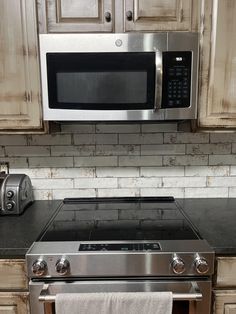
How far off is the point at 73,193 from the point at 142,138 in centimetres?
55

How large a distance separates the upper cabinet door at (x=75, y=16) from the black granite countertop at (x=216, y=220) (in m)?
1.03

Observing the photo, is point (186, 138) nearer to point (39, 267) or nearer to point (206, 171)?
point (206, 171)

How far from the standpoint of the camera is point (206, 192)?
1.85m

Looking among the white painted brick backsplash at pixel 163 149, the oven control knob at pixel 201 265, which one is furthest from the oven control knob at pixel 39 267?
the white painted brick backsplash at pixel 163 149

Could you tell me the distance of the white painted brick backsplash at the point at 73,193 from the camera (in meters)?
1.84

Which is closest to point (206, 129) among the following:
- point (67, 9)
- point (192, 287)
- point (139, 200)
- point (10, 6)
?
point (139, 200)

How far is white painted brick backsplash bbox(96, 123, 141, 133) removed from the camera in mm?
1791

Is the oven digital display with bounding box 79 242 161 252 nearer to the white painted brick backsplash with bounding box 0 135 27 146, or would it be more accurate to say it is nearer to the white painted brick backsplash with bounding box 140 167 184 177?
the white painted brick backsplash with bounding box 140 167 184 177

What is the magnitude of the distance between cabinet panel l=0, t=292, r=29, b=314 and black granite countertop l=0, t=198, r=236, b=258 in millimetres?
174

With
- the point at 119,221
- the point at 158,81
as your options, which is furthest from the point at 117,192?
the point at 158,81

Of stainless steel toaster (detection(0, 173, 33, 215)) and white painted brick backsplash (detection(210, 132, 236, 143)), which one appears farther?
white painted brick backsplash (detection(210, 132, 236, 143))

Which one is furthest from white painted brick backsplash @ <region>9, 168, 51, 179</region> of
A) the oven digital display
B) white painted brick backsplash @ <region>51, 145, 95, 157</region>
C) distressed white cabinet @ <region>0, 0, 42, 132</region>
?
the oven digital display

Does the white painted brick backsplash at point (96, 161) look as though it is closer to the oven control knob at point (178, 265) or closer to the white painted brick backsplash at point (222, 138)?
the white painted brick backsplash at point (222, 138)

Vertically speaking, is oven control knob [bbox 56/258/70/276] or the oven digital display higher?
the oven digital display
